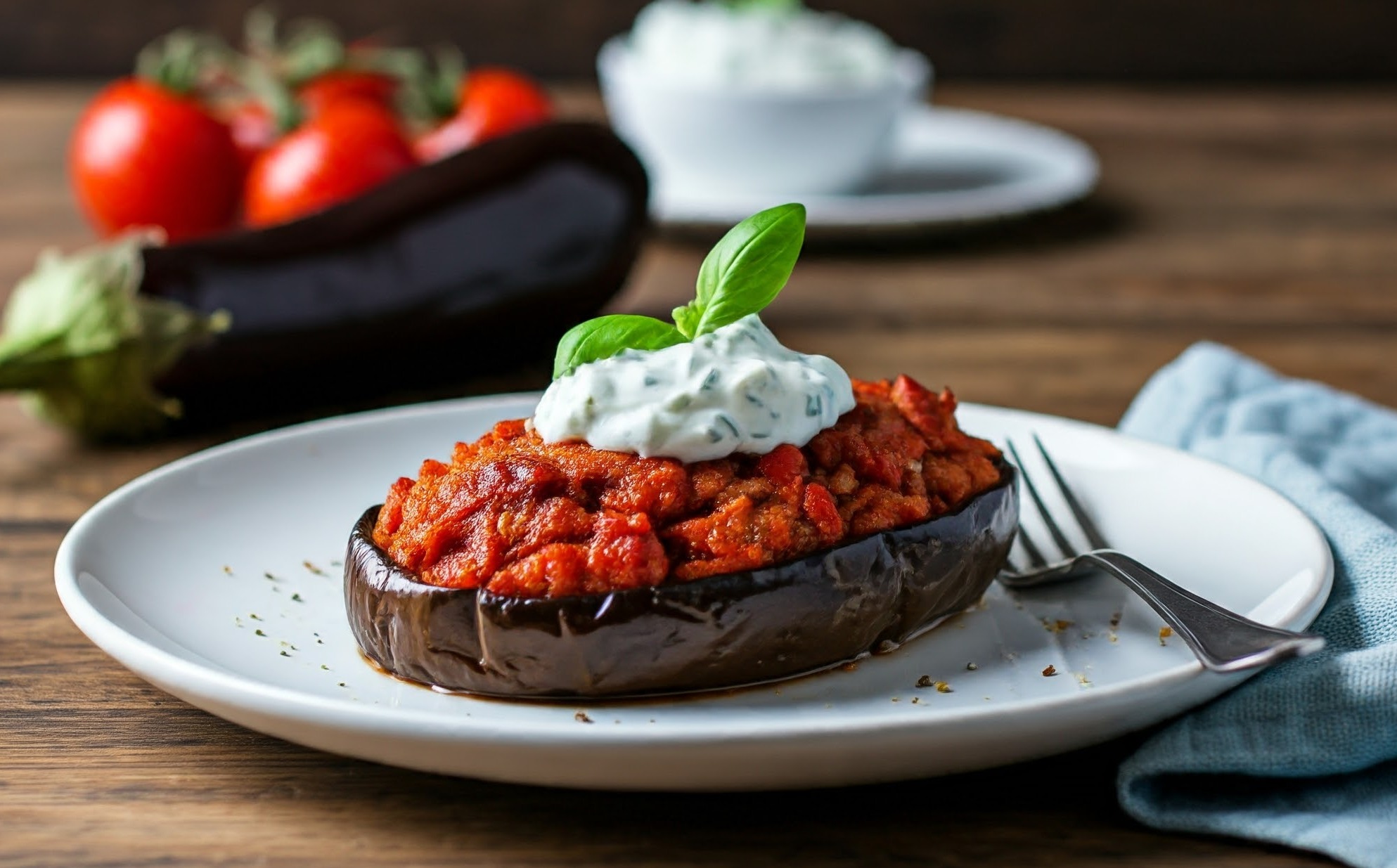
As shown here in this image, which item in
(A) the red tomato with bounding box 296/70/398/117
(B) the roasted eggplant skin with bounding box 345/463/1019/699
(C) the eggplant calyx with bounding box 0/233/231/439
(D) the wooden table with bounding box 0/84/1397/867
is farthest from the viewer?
(A) the red tomato with bounding box 296/70/398/117

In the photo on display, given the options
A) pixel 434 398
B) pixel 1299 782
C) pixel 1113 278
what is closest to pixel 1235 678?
pixel 1299 782

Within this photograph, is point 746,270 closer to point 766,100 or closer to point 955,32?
point 766,100

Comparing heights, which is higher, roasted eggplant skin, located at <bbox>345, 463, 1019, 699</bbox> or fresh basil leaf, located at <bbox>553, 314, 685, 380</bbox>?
fresh basil leaf, located at <bbox>553, 314, 685, 380</bbox>

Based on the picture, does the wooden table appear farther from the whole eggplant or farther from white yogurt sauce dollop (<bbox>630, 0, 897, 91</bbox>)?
white yogurt sauce dollop (<bbox>630, 0, 897, 91</bbox>)

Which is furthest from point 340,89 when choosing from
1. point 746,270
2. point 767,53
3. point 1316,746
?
point 1316,746

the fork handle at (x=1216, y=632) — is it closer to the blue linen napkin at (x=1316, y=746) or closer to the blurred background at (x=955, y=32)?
the blue linen napkin at (x=1316, y=746)

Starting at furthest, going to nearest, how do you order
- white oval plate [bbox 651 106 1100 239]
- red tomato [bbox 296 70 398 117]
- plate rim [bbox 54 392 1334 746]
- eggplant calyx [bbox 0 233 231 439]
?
red tomato [bbox 296 70 398 117] < white oval plate [bbox 651 106 1100 239] < eggplant calyx [bbox 0 233 231 439] < plate rim [bbox 54 392 1334 746]

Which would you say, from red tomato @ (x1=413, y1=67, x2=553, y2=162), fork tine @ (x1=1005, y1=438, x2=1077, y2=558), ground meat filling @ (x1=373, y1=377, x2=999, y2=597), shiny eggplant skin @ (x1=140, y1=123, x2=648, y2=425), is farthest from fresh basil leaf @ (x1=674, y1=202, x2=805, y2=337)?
red tomato @ (x1=413, y1=67, x2=553, y2=162)
